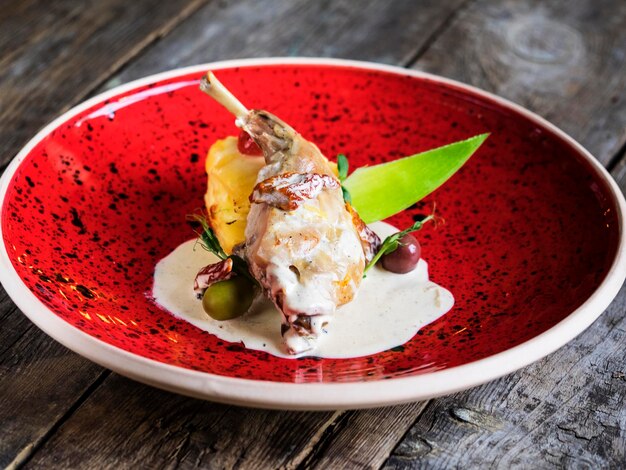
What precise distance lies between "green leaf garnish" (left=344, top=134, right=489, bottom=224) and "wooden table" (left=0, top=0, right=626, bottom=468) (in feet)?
1.85

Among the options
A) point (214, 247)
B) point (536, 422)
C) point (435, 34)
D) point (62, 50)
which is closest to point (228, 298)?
point (214, 247)

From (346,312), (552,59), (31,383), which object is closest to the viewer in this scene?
(31,383)

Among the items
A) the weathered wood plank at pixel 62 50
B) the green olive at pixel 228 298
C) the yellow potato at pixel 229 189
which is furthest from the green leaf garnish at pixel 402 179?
the weathered wood plank at pixel 62 50

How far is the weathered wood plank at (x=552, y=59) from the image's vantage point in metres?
3.22

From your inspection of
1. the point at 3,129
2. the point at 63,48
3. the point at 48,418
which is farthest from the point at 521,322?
the point at 63,48

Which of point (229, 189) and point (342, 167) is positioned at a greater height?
point (229, 189)

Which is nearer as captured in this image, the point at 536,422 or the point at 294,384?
the point at 294,384

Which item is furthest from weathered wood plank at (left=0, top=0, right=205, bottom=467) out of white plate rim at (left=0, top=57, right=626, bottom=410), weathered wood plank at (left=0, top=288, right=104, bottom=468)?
white plate rim at (left=0, top=57, right=626, bottom=410)

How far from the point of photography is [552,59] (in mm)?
3570

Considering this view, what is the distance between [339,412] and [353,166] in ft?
3.20

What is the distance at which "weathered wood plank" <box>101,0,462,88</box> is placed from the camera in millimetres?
3434

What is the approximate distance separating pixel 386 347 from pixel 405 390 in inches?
13.8

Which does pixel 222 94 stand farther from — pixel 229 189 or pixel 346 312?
pixel 346 312

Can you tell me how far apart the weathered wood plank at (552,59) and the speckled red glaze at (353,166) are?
0.61 meters
